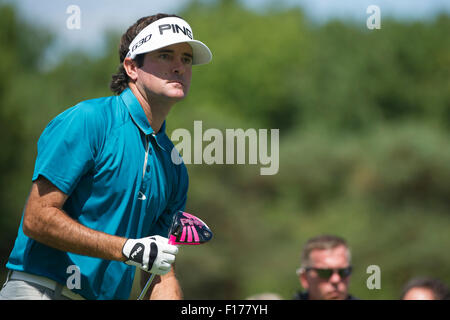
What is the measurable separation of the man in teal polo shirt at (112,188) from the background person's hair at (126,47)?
0.02 metres

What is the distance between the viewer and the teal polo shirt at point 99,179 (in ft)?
13.8

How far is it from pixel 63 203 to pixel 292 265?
93.3 feet

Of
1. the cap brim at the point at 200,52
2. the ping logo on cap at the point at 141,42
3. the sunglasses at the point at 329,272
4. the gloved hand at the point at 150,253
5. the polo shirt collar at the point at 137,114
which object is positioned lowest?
the gloved hand at the point at 150,253

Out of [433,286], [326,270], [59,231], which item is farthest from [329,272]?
[59,231]

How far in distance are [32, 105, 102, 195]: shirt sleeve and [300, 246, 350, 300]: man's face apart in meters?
4.05

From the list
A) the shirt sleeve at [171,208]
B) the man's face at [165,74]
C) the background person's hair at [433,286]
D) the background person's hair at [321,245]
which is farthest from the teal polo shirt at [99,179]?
the background person's hair at [433,286]

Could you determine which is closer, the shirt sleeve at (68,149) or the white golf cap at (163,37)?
the shirt sleeve at (68,149)

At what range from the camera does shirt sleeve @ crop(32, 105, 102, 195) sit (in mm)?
4164

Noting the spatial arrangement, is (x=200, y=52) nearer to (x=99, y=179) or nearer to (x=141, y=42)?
(x=141, y=42)

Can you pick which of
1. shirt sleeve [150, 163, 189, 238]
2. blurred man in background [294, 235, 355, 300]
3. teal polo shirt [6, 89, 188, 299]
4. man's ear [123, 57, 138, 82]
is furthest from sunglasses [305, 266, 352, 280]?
man's ear [123, 57, 138, 82]

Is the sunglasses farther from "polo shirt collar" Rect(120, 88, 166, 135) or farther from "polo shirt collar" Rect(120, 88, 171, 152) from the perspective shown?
"polo shirt collar" Rect(120, 88, 166, 135)

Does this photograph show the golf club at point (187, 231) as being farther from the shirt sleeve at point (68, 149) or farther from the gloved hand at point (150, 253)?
the shirt sleeve at point (68, 149)

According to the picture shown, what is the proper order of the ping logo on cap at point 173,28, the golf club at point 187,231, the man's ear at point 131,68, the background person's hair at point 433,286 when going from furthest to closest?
the background person's hair at point 433,286
the man's ear at point 131,68
the ping logo on cap at point 173,28
the golf club at point 187,231

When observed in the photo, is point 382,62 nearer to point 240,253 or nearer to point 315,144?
point 315,144
